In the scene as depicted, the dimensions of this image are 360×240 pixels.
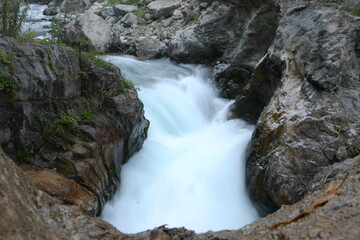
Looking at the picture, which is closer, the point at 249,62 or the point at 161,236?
the point at 161,236

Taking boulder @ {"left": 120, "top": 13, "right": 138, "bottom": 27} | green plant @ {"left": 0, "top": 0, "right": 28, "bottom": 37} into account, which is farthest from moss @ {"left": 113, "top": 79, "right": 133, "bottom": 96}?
boulder @ {"left": 120, "top": 13, "right": 138, "bottom": 27}

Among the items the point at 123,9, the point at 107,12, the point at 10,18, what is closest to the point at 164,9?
the point at 123,9

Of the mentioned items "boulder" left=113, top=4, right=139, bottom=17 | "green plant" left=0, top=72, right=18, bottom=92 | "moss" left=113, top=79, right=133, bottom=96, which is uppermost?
"green plant" left=0, top=72, right=18, bottom=92

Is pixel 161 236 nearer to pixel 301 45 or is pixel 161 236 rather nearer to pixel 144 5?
pixel 301 45

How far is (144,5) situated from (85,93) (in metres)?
12.6

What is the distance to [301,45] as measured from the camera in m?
6.46

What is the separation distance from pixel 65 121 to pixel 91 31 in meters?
7.67

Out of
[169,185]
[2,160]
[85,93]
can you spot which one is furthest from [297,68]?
[2,160]

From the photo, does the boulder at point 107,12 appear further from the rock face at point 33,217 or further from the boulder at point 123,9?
the rock face at point 33,217

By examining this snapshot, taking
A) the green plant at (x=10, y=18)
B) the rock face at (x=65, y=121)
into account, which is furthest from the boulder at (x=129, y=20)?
the green plant at (x=10, y=18)

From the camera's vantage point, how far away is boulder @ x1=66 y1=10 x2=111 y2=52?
37.1ft

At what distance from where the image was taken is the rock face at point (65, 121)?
4.40 meters

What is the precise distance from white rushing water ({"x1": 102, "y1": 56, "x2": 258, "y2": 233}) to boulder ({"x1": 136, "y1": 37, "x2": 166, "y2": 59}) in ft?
8.65

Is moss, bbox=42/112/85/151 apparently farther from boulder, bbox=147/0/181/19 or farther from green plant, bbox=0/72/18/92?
boulder, bbox=147/0/181/19
